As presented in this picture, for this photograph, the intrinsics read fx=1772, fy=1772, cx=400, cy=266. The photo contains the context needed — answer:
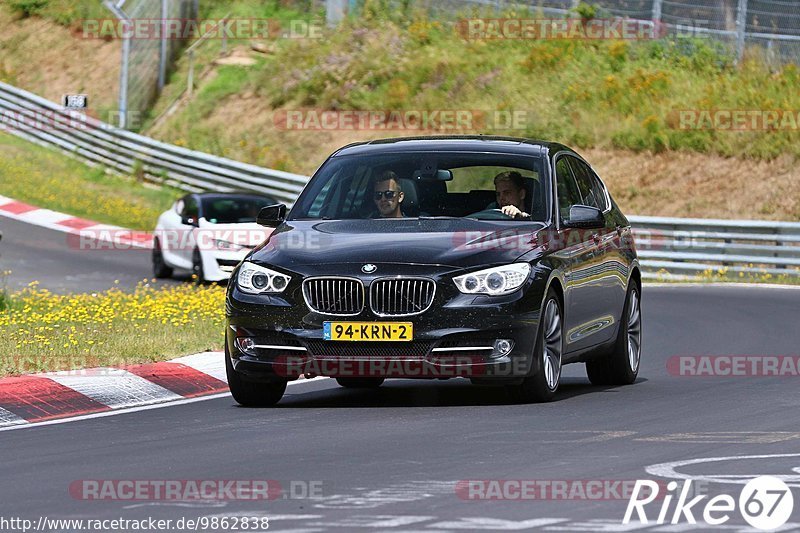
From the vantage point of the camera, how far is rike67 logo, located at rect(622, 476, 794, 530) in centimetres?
701

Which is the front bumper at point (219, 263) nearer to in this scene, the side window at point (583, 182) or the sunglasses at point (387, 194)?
the side window at point (583, 182)

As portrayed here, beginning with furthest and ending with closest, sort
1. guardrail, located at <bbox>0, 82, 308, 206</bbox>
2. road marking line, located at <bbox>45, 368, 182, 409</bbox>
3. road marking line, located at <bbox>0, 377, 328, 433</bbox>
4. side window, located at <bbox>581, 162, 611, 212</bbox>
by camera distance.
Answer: guardrail, located at <bbox>0, 82, 308, 206</bbox> → side window, located at <bbox>581, 162, 611, 212</bbox> → road marking line, located at <bbox>45, 368, 182, 409</bbox> → road marking line, located at <bbox>0, 377, 328, 433</bbox>

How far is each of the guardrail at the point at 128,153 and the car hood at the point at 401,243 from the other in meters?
22.9

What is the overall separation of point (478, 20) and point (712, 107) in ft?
28.6

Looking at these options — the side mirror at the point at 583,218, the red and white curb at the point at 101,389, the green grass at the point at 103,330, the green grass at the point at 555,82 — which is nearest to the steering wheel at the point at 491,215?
the side mirror at the point at 583,218

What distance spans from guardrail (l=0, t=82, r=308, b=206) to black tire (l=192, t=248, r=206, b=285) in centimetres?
859

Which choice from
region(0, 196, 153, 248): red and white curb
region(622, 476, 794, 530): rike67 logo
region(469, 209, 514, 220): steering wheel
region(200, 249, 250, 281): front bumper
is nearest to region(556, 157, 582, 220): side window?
region(469, 209, 514, 220): steering wheel

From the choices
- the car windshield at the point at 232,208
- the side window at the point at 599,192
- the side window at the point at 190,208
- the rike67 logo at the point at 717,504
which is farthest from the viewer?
the side window at the point at 190,208

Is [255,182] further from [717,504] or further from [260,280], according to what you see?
[717,504]

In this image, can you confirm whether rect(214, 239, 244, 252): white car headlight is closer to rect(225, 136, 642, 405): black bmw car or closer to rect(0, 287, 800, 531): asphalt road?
Result: rect(0, 287, 800, 531): asphalt road

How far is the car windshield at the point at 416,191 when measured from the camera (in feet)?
39.7

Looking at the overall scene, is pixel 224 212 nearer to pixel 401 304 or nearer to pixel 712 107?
pixel 712 107

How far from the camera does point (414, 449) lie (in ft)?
30.3

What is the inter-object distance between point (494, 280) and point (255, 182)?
84.0ft
